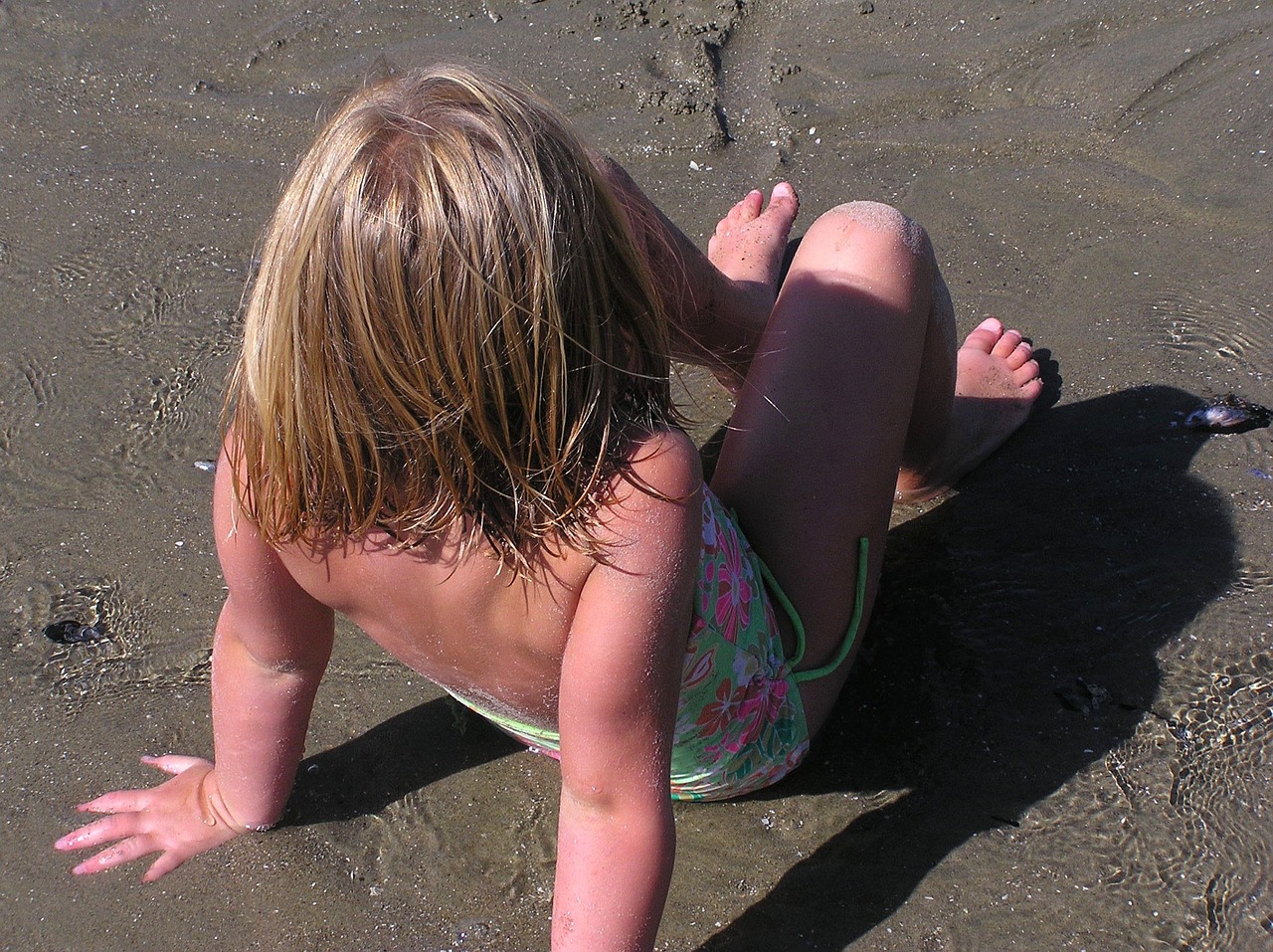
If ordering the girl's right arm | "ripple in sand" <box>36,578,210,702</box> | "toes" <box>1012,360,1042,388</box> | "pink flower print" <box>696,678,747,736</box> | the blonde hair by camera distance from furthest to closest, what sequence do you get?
1. "toes" <box>1012,360,1042,388</box>
2. "ripple in sand" <box>36,578,210,702</box>
3. "pink flower print" <box>696,678,747,736</box>
4. the girl's right arm
5. the blonde hair

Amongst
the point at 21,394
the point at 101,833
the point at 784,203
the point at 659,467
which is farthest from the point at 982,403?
the point at 21,394

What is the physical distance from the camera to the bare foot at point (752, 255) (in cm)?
236

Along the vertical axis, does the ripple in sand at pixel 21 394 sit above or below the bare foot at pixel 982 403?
above

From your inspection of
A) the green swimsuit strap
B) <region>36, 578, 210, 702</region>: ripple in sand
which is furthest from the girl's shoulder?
<region>36, 578, 210, 702</region>: ripple in sand

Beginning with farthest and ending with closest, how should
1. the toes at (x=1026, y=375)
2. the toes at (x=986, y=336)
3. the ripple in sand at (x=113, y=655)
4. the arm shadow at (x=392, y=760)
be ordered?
1. the toes at (x=986, y=336)
2. the toes at (x=1026, y=375)
3. the ripple in sand at (x=113, y=655)
4. the arm shadow at (x=392, y=760)

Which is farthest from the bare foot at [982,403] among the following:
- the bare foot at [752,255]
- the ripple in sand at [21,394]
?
the ripple in sand at [21,394]

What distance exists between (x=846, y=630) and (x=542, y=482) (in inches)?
31.8

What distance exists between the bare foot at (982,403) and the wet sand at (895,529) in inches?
2.5

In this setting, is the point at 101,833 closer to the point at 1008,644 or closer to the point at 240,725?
the point at 240,725

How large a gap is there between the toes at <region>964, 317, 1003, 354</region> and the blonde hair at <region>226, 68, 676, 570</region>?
143 centimetres

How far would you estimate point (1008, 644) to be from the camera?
2.11 metres

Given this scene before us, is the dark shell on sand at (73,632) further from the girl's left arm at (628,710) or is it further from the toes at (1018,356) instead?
the toes at (1018,356)

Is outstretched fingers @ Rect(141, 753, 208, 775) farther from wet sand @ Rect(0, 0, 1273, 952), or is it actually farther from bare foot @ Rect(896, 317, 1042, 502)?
bare foot @ Rect(896, 317, 1042, 502)

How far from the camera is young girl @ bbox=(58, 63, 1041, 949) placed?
1.20m
